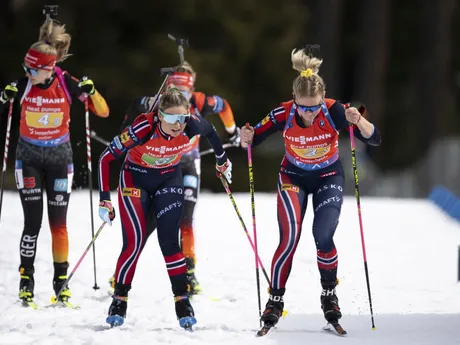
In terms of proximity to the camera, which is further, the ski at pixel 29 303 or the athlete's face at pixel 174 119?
the ski at pixel 29 303

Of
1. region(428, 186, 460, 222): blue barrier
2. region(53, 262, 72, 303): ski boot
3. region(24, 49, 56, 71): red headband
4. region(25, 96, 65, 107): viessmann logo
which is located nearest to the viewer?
Result: region(24, 49, 56, 71): red headband

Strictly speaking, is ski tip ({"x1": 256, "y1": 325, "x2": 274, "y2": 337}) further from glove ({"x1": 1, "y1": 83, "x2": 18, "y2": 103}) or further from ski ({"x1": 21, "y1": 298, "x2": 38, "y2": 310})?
glove ({"x1": 1, "y1": 83, "x2": 18, "y2": 103})

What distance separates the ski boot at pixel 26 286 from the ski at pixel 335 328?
2709 millimetres

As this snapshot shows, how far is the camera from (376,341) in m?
Answer: 7.35

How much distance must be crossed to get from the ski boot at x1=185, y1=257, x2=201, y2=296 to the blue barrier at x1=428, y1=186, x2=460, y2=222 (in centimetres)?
597

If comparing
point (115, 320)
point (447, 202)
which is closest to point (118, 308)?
point (115, 320)

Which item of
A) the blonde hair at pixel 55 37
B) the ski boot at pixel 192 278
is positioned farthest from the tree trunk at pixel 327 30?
the blonde hair at pixel 55 37

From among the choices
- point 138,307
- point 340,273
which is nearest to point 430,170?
point 340,273

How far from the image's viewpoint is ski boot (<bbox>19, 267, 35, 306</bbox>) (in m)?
8.94

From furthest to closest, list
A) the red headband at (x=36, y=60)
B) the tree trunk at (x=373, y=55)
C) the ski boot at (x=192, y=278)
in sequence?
1. the tree trunk at (x=373, y=55)
2. the ski boot at (x=192, y=278)
3. the red headband at (x=36, y=60)

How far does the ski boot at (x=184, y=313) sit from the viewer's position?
7.69 metres

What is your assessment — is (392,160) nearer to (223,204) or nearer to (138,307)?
(223,204)

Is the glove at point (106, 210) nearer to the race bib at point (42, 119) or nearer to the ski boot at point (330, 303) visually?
the race bib at point (42, 119)

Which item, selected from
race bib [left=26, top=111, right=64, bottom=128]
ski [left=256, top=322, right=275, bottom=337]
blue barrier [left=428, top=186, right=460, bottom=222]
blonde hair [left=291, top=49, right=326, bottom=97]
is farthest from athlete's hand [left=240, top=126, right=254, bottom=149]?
blue barrier [left=428, top=186, right=460, bottom=222]
